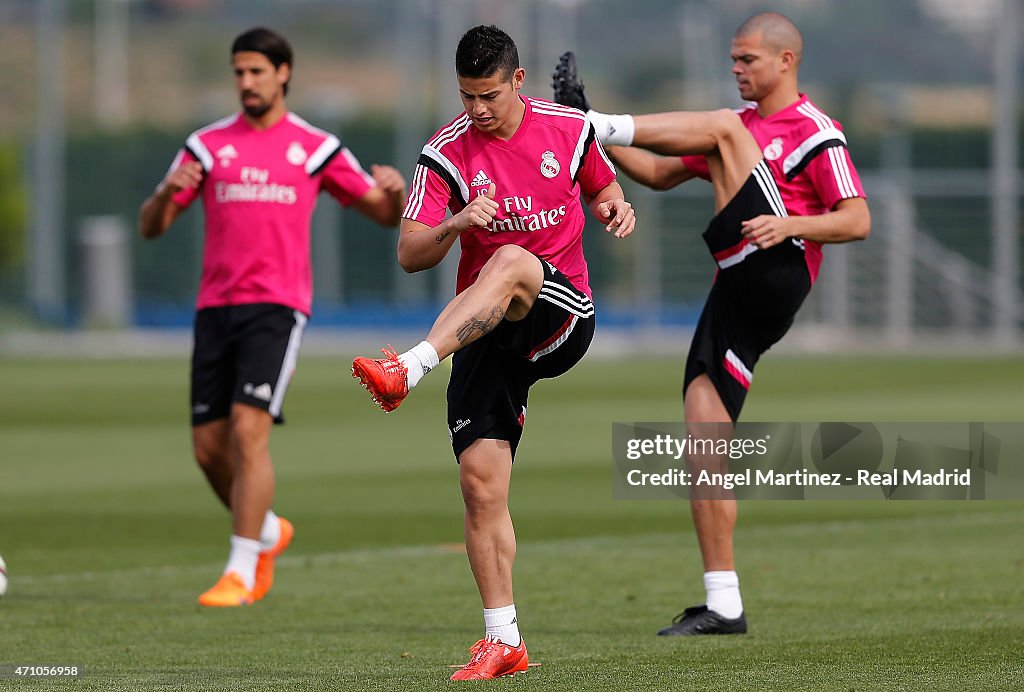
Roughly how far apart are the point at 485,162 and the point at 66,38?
87234mm

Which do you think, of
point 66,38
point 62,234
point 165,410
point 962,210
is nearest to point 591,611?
point 165,410

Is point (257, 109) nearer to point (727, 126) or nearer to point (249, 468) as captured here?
point (249, 468)

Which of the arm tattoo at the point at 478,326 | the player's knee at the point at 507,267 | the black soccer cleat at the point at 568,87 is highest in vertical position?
the black soccer cleat at the point at 568,87

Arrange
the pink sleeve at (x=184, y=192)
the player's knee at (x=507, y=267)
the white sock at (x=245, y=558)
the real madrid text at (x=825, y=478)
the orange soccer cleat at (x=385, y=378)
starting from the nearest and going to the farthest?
the orange soccer cleat at (x=385, y=378)
the player's knee at (x=507, y=267)
the white sock at (x=245, y=558)
the pink sleeve at (x=184, y=192)
the real madrid text at (x=825, y=478)

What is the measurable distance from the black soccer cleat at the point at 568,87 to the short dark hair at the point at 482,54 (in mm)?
1201

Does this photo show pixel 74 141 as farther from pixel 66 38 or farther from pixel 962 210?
pixel 66 38

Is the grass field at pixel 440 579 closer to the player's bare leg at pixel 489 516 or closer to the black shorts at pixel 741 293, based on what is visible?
the player's bare leg at pixel 489 516

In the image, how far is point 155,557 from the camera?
10016 millimetres

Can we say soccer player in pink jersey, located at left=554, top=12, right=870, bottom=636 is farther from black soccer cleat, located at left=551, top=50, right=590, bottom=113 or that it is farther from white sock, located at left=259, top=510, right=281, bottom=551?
white sock, located at left=259, top=510, right=281, bottom=551

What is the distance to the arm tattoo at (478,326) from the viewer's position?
19.3 feet

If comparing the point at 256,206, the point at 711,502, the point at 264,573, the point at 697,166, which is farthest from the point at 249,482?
the point at 697,166

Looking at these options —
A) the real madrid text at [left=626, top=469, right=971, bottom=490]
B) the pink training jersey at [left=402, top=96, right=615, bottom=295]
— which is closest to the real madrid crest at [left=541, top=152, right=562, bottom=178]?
the pink training jersey at [left=402, top=96, right=615, bottom=295]

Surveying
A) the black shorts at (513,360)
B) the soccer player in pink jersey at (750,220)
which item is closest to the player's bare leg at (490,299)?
the black shorts at (513,360)

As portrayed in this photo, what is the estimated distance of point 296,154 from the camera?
8.92m
